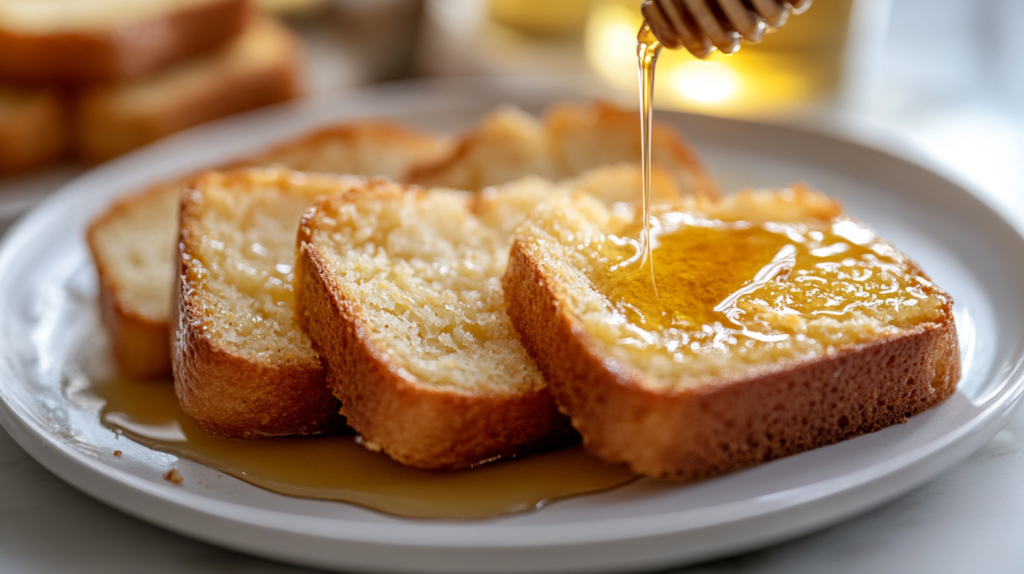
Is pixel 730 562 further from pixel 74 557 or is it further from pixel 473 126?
pixel 473 126

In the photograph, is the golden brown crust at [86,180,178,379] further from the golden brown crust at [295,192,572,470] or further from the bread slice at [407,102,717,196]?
the bread slice at [407,102,717,196]

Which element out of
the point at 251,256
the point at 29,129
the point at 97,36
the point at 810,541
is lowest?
the point at 810,541

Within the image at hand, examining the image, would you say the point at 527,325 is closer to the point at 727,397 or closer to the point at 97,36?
the point at 727,397

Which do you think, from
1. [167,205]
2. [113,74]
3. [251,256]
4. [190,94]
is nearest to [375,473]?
[251,256]

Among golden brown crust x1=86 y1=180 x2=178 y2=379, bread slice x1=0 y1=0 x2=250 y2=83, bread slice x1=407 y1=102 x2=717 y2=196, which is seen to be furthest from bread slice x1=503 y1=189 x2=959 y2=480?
bread slice x1=0 y1=0 x2=250 y2=83

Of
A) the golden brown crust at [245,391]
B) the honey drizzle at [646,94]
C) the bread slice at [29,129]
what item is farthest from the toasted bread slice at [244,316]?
the bread slice at [29,129]

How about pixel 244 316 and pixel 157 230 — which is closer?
pixel 244 316

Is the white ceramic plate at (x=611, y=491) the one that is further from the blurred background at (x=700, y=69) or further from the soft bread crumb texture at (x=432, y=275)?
the soft bread crumb texture at (x=432, y=275)

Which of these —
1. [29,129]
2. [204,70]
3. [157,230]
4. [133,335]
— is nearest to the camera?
[133,335]

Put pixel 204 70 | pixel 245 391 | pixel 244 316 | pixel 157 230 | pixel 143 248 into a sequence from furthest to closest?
pixel 204 70 < pixel 157 230 < pixel 143 248 < pixel 244 316 < pixel 245 391
